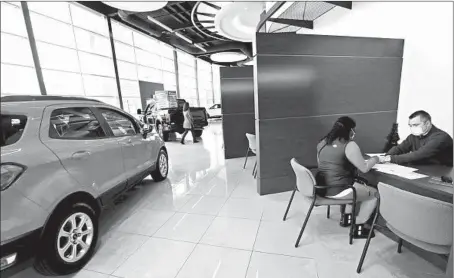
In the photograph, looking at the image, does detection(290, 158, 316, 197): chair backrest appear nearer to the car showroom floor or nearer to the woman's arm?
the woman's arm

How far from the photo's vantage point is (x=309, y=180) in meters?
1.83

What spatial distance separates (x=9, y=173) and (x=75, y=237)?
0.78 metres

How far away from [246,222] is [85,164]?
1757mm

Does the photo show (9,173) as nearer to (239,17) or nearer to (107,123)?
(107,123)

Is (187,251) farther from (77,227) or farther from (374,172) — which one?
(374,172)

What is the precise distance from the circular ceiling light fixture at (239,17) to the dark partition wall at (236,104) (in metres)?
0.85

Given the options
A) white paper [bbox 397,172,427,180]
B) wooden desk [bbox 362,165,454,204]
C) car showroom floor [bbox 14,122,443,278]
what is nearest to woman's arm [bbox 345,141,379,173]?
wooden desk [bbox 362,165,454,204]

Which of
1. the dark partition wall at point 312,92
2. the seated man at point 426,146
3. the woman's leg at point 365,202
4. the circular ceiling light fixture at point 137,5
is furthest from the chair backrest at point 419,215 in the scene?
the circular ceiling light fixture at point 137,5

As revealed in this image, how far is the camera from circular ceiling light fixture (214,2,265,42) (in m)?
3.57

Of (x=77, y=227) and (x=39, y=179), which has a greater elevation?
Answer: (x=39, y=179)

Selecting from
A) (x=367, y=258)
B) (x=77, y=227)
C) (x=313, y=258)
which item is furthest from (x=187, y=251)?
(x=367, y=258)

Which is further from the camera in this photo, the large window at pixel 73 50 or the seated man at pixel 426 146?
the large window at pixel 73 50

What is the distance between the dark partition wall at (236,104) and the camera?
16.1 ft

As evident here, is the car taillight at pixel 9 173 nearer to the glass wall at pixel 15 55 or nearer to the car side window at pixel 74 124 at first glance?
the car side window at pixel 74 124
